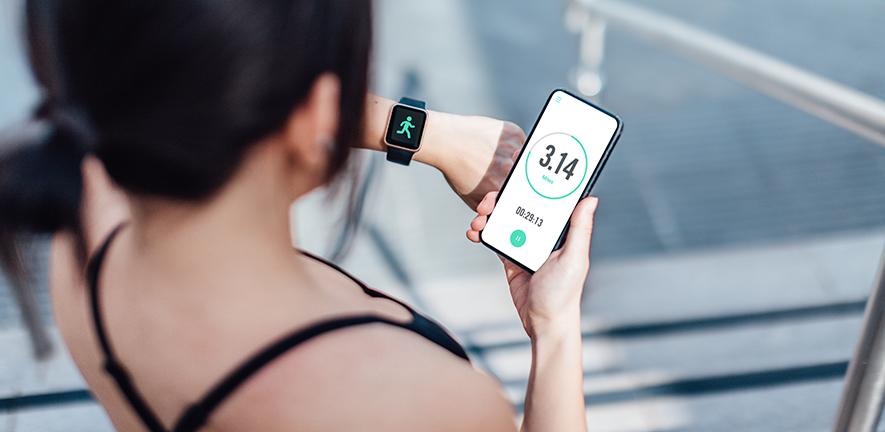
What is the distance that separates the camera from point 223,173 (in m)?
0.62

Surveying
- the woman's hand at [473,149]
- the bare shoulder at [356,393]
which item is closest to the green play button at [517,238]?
the woman's hand at [473,149]

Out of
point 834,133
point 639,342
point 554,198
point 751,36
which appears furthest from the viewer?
point 751,36

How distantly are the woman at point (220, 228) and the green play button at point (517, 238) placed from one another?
0.18m

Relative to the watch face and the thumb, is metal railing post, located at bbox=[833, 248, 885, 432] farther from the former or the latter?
the watch face

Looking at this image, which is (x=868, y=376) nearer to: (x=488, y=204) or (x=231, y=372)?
(x=488, y=204)

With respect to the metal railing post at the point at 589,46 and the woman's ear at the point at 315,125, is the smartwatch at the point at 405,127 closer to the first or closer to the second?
the woman's ear at the point at 315,125

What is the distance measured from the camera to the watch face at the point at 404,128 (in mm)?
1045

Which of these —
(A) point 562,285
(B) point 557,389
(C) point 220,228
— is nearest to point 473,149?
(A) point 562,285

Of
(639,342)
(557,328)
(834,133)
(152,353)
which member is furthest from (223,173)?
(834,133)

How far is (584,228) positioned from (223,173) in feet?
1.53

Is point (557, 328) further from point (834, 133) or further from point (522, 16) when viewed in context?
point (522, 16)

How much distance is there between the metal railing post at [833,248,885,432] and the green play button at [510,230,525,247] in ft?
1.38

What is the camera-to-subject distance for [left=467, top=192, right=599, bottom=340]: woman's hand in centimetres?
88

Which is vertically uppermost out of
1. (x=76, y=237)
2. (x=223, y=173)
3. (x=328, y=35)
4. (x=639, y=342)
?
(x=328, y=35)
